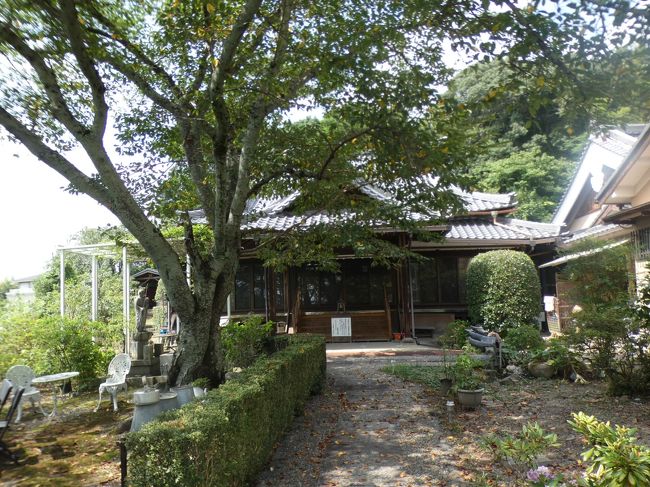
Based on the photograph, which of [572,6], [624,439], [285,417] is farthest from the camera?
[285,417]

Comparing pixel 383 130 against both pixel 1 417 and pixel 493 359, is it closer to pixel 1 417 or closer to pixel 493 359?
pixel 493 359

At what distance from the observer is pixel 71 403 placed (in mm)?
9773

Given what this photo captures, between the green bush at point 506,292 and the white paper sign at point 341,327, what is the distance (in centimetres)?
416

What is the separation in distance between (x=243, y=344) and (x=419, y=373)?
3922 millimetres

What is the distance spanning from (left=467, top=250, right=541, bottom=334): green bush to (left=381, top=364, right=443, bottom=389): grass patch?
4.30m

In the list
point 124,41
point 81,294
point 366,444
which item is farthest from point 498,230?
point 81,294

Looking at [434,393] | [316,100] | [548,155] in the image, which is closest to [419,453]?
[434,393]

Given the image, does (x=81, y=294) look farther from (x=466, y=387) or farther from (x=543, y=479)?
(x=543, y=479)

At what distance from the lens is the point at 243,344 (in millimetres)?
10266

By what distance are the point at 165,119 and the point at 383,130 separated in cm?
498

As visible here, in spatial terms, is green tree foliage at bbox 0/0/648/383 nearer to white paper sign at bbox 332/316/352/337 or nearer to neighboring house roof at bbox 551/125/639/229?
white paper sign at bbox 332/316/352/337

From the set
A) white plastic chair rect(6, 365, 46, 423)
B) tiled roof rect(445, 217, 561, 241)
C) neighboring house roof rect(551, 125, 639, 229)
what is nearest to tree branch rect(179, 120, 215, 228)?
white plastic chair rect(6, 365, 46, 423)

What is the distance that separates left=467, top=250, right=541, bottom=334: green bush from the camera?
14078 mm

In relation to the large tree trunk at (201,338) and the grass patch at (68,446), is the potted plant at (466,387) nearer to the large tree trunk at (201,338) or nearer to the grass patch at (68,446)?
the large tree trunk at (201,338)
